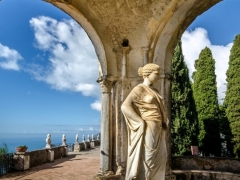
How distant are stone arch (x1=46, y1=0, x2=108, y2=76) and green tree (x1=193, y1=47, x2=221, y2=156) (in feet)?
31.2

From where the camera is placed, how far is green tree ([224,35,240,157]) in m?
13.1

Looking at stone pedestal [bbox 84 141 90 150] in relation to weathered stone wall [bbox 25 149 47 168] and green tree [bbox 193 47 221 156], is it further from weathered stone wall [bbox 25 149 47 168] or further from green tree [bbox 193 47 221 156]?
green tree [bbox 193 47 221 156]

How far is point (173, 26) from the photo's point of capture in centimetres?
646

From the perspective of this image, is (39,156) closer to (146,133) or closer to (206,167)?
(206,167)

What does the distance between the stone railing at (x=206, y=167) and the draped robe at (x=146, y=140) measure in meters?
4.66

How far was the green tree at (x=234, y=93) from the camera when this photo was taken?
1311cm

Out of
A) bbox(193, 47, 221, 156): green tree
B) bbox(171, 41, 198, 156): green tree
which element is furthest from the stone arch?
bbox(193, 47, 221, 156): green tree

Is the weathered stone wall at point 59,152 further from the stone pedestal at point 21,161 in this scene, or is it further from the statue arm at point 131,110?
the statue arm at point 131,110

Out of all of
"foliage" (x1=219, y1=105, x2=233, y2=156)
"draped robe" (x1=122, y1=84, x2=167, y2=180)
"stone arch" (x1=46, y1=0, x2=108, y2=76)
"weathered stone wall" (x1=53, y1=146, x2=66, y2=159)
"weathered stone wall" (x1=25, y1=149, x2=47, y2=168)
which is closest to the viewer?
"draped robe" (x1=122, y1=84, x2=167, y2=180)

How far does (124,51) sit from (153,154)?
4195 millimetres

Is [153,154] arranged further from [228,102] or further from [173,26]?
[228,102]

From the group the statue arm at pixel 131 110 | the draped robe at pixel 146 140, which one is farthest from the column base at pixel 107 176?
the statue arm at pixel 131 110

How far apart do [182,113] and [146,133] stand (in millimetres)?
12116

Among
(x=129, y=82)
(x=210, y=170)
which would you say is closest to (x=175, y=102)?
(x=210, y=170)
